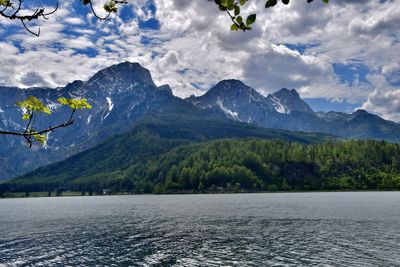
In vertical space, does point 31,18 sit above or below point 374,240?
above

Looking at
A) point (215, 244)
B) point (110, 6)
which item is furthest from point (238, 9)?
point (215, 244)

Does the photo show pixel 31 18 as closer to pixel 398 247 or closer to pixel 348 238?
pixel 398 247

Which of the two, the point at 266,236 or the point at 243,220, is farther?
the point at 243,220

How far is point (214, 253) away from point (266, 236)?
26.2 meters

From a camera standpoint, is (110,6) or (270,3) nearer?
(270,3)

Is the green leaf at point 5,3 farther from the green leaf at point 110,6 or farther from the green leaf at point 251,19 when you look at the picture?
the green leaf at point 251,19

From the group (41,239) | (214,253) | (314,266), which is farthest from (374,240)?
(41,239)

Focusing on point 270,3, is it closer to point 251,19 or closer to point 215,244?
point 251,19

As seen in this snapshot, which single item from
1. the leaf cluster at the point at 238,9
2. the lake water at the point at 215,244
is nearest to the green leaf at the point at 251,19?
the leaf cluster at the point at 238,9

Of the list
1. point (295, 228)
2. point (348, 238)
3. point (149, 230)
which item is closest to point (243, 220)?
point (295, 228)

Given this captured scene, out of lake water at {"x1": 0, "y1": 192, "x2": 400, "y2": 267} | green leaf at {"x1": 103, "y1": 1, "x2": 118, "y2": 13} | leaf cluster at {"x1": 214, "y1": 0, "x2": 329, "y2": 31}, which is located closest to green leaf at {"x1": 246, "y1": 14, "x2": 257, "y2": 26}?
leaf cluster at {"x1": 214, "y1": 0, "x2": 329, "y2": 31}

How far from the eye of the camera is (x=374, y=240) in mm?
91062

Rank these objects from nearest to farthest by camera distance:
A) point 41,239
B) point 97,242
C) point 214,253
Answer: point 214,253 → point 97,242 → point 41,239

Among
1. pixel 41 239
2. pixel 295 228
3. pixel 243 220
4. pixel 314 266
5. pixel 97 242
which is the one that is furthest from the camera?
pixel 243 220
